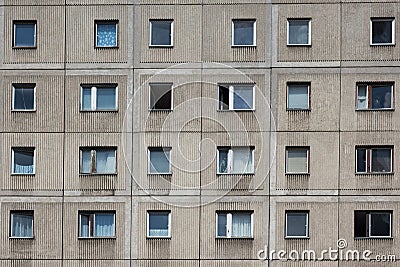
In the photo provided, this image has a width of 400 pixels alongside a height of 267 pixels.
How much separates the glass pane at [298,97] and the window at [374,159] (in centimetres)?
266

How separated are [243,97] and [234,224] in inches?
190

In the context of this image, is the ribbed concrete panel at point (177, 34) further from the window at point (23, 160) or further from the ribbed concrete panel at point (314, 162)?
the window at point (23, 160)

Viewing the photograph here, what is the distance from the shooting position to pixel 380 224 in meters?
30.9

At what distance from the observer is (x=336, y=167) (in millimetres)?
30953

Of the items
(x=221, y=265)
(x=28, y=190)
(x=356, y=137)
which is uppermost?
(x=356, y=137)

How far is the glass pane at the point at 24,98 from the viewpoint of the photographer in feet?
104

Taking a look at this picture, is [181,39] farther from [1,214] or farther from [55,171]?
[1,214]

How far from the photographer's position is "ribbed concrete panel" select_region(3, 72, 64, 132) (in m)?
31.5

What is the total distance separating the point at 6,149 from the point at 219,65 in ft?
28.7

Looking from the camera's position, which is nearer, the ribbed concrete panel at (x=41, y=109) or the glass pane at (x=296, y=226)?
the glass pane at (x=296, y=226)

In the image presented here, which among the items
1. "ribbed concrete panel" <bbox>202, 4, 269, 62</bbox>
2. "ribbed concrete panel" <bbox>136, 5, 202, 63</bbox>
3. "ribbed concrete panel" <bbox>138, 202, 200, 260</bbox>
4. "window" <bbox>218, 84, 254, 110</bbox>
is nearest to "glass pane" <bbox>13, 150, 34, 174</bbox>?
"ribbed concrete panel" <bbox>138, 202, 200, 260</bbox>

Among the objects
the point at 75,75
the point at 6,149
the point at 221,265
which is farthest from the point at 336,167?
the point at 6,149

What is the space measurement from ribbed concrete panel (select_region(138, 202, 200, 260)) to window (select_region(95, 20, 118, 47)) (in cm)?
674

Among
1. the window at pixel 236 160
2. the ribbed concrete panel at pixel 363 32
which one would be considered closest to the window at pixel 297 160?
the window at pixel 236 160
